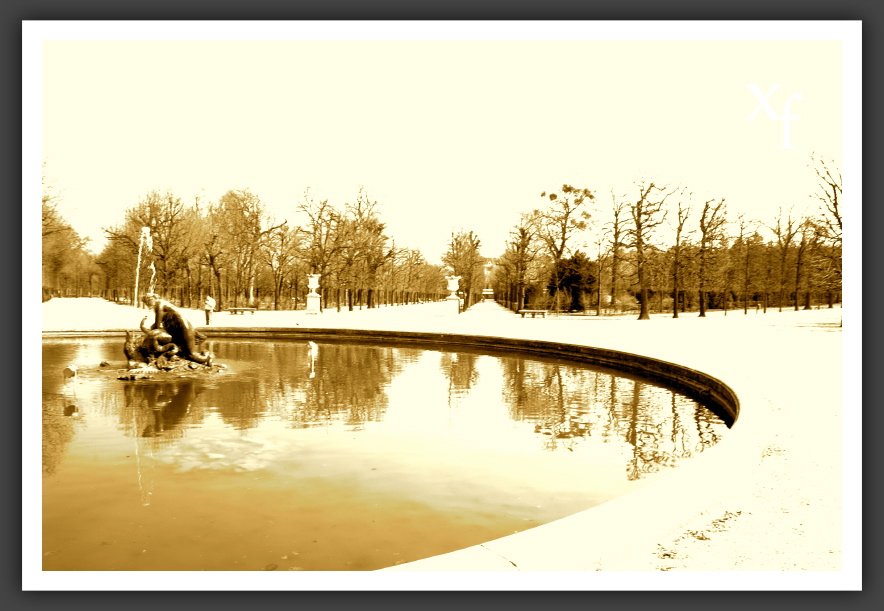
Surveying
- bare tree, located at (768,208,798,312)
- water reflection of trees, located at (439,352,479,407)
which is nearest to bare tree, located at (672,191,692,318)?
bare tree, located at (768,208,798,312)

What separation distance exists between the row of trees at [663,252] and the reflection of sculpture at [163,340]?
74.7ft

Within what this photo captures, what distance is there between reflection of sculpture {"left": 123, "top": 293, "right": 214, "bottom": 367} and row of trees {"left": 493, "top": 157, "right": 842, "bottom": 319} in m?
22.8

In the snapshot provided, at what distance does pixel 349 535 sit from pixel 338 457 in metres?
2.31

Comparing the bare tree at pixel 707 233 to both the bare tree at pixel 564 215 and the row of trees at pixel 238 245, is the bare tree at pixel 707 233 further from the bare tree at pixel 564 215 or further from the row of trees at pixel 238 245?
the row of trees at pixel 238 245

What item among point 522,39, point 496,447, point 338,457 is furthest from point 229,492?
point 522,39

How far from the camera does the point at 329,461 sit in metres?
7.30

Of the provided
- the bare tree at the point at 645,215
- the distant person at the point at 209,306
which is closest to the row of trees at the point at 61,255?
the distant person at the point at 209,306

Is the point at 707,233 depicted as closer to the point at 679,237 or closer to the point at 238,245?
the point at 679,237

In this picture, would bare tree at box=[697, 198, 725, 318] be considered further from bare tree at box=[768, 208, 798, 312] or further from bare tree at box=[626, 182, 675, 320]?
bare tree at box=[768, 208, 798, 312]

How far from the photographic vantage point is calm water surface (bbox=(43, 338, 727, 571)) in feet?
16.9

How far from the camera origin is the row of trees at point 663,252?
34.1m

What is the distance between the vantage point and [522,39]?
5.94 m

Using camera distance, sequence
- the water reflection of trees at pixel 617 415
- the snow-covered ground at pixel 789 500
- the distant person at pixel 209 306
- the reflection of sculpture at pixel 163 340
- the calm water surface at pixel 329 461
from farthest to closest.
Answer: the distant person at pixel 209 306, the reflection of sculpture at pixel 163 340, the water reflection of trees at pixel 617 415, the calm water surface at pixel 329 461, the snow-covered ground at pixel 789 500
